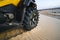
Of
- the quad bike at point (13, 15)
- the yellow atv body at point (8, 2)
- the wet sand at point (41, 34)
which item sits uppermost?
the yellow atv body at point (8, 2)

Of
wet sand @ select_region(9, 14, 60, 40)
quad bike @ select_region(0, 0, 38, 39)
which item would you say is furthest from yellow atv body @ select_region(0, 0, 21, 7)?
wet sand @ select_region(9, 14, 60, 40)

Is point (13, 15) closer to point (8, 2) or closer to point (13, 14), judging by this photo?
point (13, 14)

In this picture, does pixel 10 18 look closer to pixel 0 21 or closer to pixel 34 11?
pixel 0 21

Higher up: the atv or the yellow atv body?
the yellow atv body

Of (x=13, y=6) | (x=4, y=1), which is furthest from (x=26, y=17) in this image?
(x=4, y=1)

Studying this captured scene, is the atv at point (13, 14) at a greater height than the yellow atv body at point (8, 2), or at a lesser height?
lesser

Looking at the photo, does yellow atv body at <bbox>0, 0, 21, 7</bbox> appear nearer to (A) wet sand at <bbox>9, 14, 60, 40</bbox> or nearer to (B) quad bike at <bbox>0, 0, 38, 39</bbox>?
(B) quad bike at <bbox>0, 0, 38, 39</bbox>

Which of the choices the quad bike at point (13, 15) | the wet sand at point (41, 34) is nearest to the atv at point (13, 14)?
the quad bike at point (13, 15)

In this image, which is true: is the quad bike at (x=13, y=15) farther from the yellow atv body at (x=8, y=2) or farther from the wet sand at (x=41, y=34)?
the wet sand at (x=41, y=34)

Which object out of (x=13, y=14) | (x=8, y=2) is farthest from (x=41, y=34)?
(x=8, y=2)

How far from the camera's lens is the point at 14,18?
12.6 feet

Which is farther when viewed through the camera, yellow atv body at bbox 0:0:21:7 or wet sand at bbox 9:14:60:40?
wet sand at bbox 9:14:60:40

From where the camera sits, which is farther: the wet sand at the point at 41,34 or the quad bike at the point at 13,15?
the wet sand at the point at 41,34

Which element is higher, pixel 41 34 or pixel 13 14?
pixel 13 14
